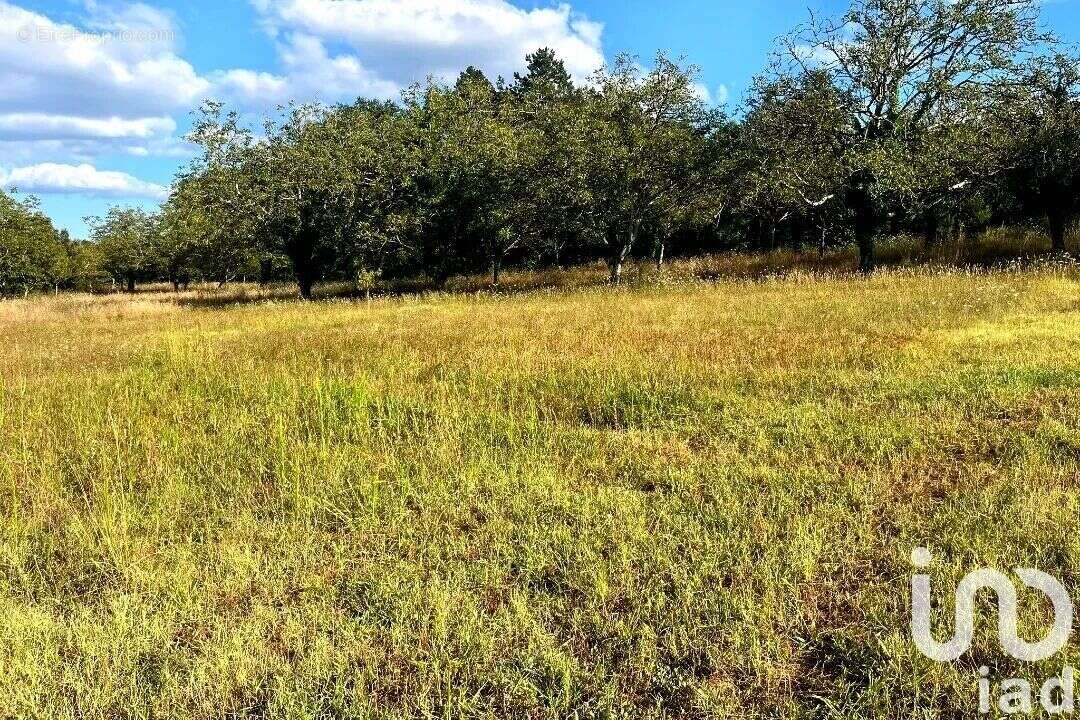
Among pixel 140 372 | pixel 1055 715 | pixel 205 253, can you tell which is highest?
pixel 205 253

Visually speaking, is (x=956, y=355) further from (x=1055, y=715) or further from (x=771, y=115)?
(x=771, y=115)

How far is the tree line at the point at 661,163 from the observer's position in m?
19.7

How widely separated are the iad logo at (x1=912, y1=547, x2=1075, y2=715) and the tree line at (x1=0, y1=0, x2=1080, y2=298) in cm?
1862

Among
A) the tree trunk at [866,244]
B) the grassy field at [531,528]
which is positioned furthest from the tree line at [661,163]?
the grassy field at [531,528]

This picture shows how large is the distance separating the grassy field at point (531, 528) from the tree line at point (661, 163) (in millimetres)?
14547

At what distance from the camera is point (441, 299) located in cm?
2212

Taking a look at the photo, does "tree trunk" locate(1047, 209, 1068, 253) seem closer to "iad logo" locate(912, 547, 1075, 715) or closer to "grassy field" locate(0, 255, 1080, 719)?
"grassy field" locate(0, 255, 1080, 719)

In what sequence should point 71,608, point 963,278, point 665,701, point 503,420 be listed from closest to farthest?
1. point 665,701
2. point 71,608
3. point 503,420
4. point 963,278

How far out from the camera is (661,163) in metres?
23.5

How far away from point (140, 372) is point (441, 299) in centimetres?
1327

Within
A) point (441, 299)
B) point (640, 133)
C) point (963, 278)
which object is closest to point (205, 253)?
point (441, 299)

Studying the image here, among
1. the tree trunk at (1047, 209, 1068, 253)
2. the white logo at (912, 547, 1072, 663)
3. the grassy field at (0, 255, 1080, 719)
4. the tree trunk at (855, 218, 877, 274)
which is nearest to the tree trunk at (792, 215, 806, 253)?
the tree trunk at (1047, 209, 1068, 253)

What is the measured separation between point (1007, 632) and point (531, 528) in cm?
250

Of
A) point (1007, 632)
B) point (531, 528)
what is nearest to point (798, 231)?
point (531, 528)
